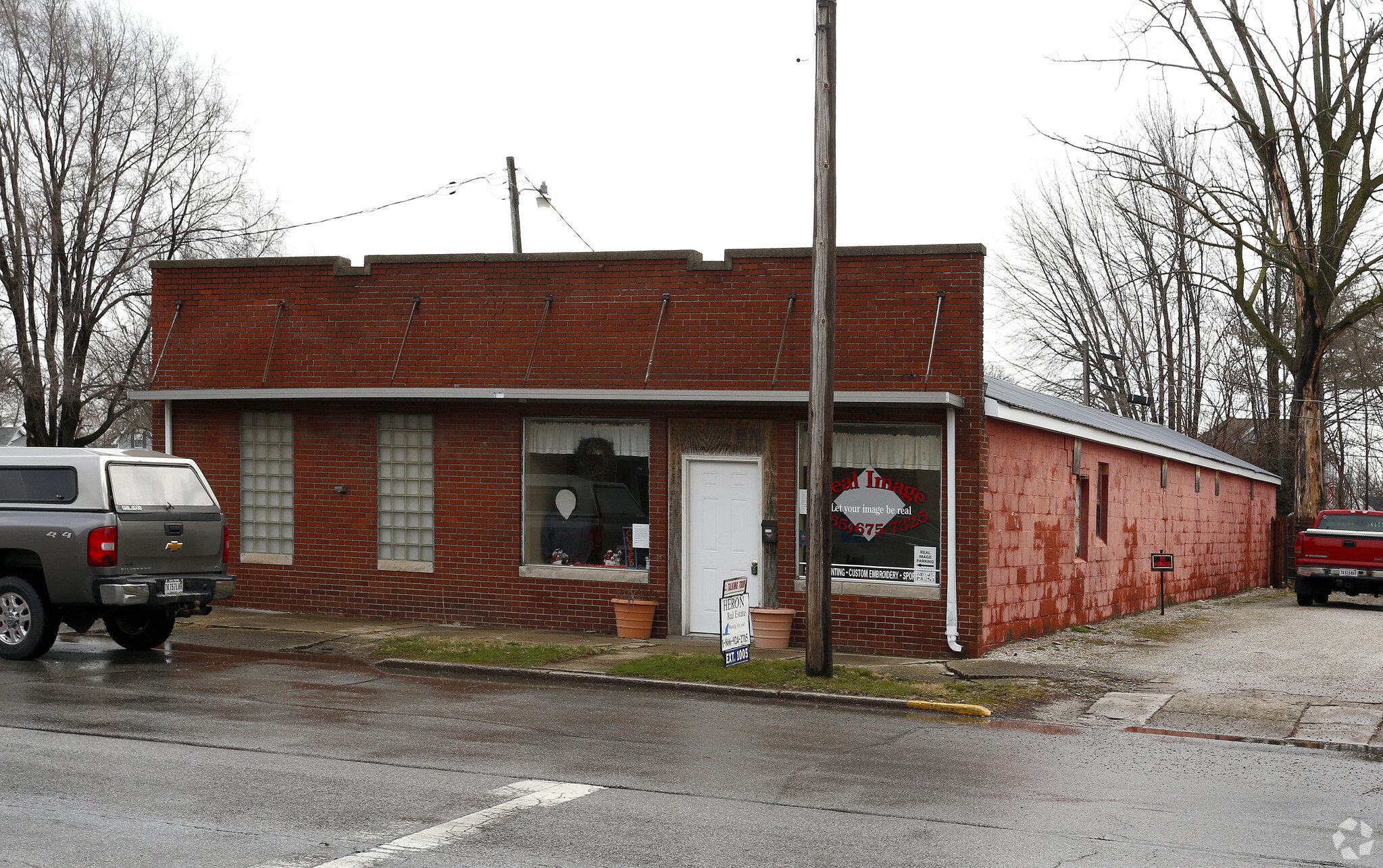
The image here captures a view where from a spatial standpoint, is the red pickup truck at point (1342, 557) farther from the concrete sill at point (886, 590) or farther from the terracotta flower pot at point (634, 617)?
the terracotta flower pot at point (634, 617)

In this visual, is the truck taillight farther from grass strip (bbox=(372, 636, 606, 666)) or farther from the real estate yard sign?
the real estate yard sign

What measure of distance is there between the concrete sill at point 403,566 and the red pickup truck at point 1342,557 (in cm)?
1755

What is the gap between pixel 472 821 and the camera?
6.76 m

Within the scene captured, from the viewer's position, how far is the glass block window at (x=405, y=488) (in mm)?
16672

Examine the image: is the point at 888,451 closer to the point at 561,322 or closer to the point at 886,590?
the point at 886,590

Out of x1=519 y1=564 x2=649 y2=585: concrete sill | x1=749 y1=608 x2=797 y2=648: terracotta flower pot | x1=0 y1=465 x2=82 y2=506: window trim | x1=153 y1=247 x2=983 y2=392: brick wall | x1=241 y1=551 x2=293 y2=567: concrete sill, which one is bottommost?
x1=749 y1=608 x2=797 y2=648: terracotta flower pot

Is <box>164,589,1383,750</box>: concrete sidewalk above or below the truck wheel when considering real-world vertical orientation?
below

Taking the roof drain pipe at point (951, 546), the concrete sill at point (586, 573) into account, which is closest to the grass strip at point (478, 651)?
the concrete sill at point (586, 573)

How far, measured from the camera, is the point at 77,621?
13.2m

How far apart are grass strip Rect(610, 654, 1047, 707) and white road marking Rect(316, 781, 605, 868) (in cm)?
458

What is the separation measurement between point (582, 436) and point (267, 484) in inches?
182

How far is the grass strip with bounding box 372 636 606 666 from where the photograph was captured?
43.8 feet

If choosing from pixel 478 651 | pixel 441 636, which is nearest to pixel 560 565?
pixel 441 636

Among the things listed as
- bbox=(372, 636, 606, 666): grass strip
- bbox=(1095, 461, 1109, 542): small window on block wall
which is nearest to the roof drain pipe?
bbox=(372, 636, 606, 666): grass strip
